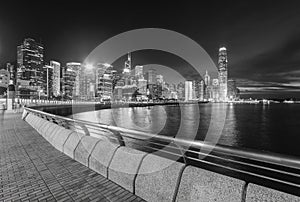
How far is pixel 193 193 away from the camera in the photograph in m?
2.80

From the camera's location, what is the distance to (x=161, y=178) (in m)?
3.29

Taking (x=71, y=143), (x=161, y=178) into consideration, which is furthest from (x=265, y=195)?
(x=71, y=143)

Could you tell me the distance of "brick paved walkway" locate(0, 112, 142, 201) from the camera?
146 inches

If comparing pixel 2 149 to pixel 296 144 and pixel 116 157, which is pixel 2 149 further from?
pixel 296 144

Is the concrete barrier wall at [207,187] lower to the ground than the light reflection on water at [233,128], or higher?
higher

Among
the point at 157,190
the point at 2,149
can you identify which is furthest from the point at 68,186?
the point at 2,149

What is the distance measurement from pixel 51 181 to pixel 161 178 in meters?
2.82

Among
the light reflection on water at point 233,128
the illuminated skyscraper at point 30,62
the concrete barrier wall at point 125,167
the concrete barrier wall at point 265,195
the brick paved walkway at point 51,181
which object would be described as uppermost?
the illuminated skyscraper at point 30,62

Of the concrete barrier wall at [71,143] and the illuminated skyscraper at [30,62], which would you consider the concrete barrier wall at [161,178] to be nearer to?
the concrete barrier wall at [71,143]

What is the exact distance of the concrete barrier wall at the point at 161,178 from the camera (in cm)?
240

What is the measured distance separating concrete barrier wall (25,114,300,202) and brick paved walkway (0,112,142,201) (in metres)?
0.26

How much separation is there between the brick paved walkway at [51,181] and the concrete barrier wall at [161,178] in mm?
265

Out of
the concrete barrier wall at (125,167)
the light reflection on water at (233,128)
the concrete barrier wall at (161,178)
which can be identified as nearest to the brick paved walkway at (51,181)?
the concrete barrier wall at (125,167)

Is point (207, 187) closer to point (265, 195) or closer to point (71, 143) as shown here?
point (265, 195)
